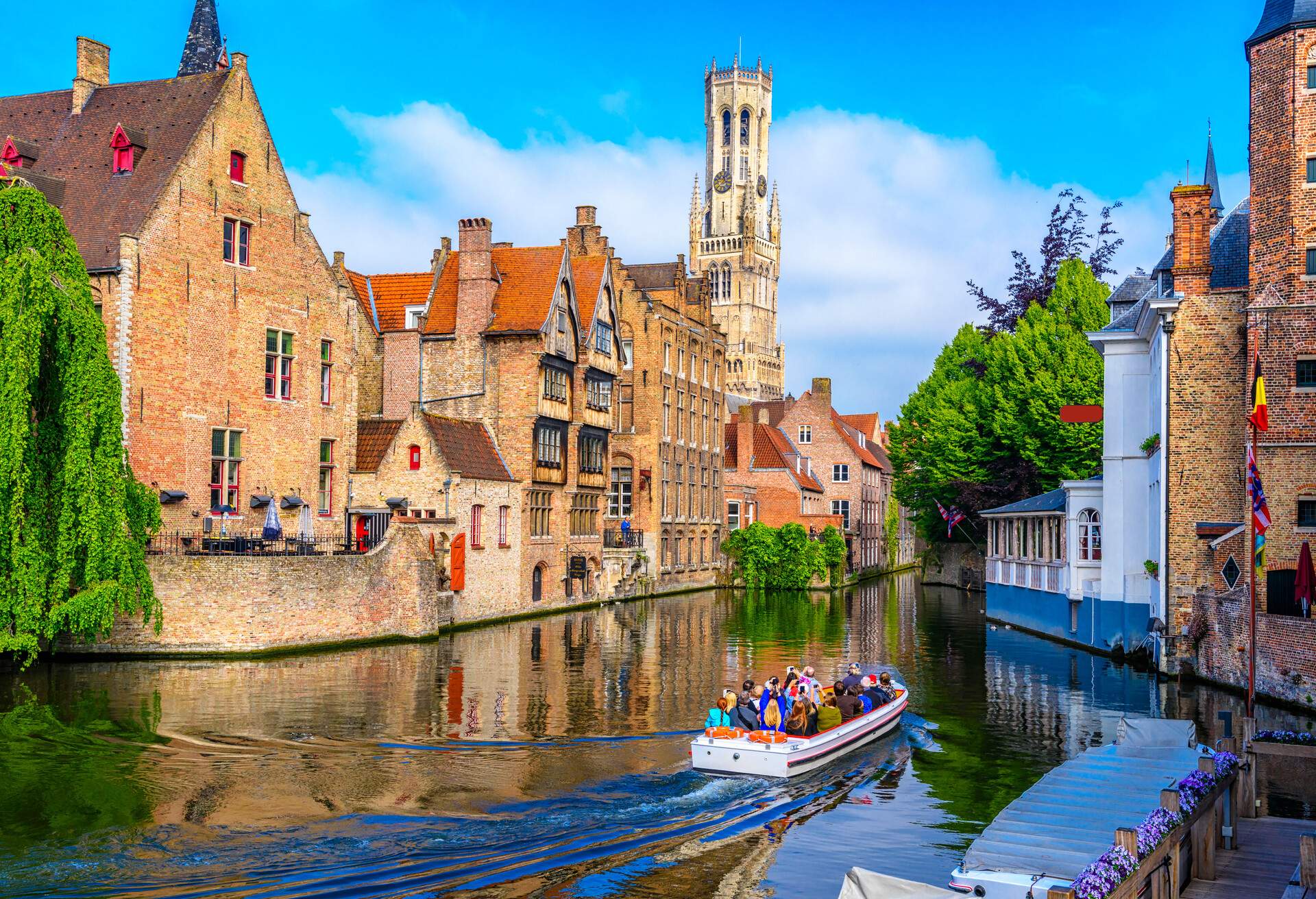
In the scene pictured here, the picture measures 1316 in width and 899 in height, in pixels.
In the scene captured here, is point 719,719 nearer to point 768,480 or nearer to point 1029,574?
point 1029,574

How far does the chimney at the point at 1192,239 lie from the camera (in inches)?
1315

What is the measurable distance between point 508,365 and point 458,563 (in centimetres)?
936

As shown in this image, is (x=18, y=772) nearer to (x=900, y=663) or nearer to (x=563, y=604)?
(x=900, y=663)

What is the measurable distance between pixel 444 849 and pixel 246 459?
1065 inches

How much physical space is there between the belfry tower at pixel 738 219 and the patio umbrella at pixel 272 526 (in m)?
138

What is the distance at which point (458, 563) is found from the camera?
139 ft

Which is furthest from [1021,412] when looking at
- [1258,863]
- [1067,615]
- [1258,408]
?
[1258,863]

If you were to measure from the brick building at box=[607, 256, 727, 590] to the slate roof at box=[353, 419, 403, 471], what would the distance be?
15.2 meters

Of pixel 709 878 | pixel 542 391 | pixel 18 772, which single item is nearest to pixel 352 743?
pixel 18 772

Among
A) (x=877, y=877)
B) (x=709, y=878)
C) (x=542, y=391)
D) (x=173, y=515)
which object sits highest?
(x=542, y=391)

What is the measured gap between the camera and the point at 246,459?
39844mm

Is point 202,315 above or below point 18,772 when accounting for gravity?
above

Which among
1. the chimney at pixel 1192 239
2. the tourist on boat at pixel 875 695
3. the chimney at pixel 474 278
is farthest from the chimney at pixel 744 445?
the tourist on boat at pixel 875 695

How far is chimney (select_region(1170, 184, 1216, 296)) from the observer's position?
110 feet
